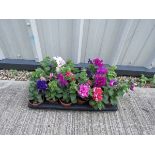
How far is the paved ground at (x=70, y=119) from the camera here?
6.71ft

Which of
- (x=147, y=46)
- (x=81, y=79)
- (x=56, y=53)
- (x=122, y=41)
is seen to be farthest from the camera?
(x=56, y=53)

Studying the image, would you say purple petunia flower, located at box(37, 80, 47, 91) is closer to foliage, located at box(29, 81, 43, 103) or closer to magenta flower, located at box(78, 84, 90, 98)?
foliage, located at box(29, 81, 43, 103)

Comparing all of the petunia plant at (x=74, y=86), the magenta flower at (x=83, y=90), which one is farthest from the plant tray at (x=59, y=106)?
the magenta flower at (x=83, y=90)

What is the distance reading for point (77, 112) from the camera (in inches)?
89.1

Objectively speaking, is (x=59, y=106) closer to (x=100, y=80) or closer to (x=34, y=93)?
(x=34, y=93)

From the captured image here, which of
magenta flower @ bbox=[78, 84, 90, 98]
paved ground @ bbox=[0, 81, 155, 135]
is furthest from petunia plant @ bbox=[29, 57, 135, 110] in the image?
paved ground @ bbox=[0, 81, 155, 135]

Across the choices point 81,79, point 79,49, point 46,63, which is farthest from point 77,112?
point 79,49

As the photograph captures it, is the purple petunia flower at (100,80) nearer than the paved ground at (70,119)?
No

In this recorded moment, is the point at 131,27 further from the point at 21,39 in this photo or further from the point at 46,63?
the point at 21,39

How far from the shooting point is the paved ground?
2.04 m

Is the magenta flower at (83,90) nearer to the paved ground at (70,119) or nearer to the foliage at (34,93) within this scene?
the paved ground at (70,119)

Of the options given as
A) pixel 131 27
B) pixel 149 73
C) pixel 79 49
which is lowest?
pixel 149 73

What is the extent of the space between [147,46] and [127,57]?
335 millimetres

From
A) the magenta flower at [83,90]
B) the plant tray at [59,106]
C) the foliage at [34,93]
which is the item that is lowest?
the plant tray at [59,106]
